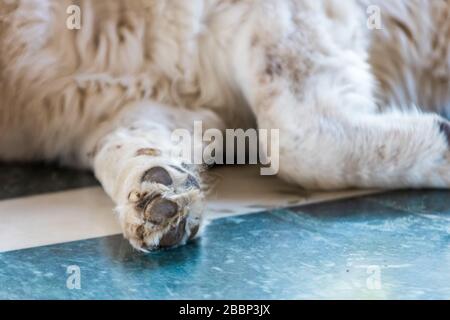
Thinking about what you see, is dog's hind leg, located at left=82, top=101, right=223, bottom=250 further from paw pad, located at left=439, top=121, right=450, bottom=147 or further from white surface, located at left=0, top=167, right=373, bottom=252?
paw pad, located at left=439, top=121, right=450, bottom=147

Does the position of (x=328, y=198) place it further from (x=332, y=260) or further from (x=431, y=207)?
(x=332, y=260)

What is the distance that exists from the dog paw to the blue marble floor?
2cm

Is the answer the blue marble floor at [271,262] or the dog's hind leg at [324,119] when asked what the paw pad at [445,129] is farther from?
the blue marble floor at [271,262]

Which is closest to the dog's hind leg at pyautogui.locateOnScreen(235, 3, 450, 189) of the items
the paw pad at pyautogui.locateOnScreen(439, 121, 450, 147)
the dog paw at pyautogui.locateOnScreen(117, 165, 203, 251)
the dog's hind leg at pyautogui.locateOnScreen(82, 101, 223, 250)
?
the paw pad at pyautogui.locateOnScreen(439, 121, 450, 147)

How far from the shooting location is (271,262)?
43.4 inches

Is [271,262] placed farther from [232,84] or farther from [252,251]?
[232,84]

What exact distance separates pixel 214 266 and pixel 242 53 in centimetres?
51

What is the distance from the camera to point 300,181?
146 centimetres

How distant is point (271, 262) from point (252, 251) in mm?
56

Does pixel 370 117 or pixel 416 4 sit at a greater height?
pixel 416 4

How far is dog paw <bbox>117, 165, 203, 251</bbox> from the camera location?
114 centimetres
